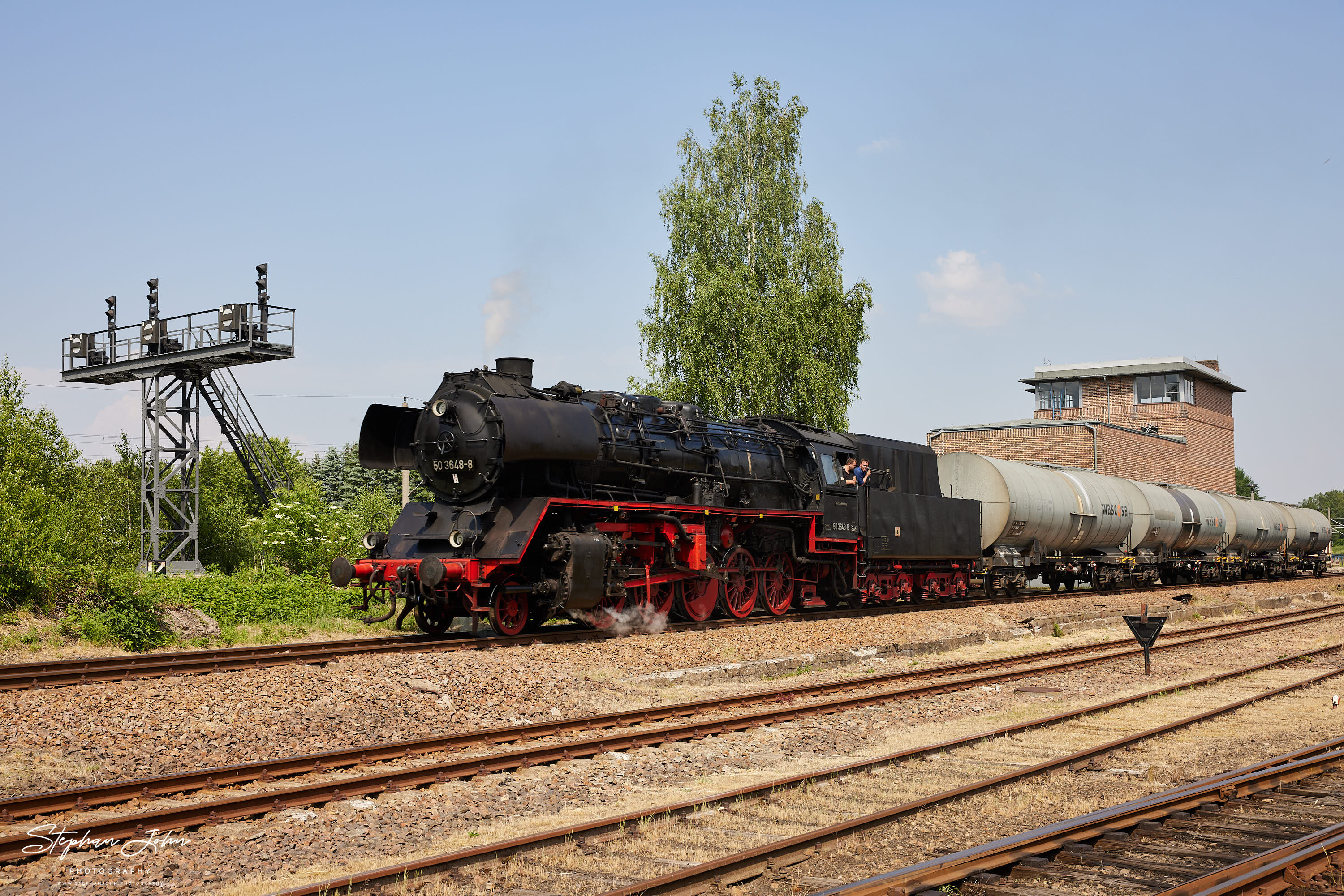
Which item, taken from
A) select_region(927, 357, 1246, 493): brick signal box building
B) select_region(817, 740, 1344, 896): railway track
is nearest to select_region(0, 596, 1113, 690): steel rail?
select_region(817, 740, 1344, 896): railway track

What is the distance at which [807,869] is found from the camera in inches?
243

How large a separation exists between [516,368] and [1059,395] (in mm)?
60452

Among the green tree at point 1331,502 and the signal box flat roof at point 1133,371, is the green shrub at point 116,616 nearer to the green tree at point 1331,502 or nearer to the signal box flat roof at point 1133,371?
the signal box flat roof at point 1133,371

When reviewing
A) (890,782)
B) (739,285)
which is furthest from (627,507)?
(739,285)

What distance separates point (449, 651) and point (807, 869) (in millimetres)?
7824

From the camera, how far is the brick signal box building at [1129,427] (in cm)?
5041

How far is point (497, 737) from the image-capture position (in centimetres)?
944

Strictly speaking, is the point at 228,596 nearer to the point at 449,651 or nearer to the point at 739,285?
the point at 449,651

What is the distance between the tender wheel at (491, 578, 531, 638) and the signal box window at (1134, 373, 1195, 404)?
59.3 m

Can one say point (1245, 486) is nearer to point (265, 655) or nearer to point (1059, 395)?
point (1059, 395)

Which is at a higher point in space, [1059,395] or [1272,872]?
[1059,395]

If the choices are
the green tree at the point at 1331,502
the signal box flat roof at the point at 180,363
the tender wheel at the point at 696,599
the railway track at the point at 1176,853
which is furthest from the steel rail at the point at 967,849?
the green tree at the point at 1331,502
